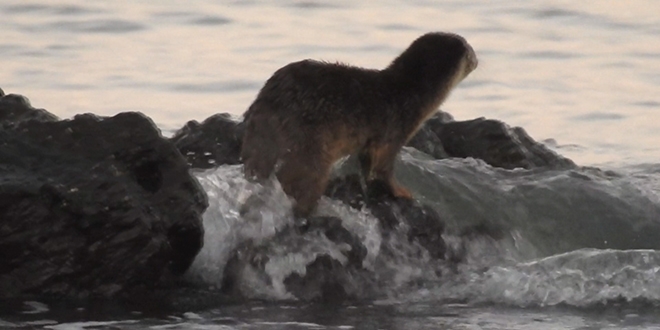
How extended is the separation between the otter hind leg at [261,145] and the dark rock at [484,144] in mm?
1753

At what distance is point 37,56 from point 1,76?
2.64 ft

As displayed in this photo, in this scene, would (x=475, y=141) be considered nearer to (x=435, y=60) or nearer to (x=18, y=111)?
(x=435, y=60)

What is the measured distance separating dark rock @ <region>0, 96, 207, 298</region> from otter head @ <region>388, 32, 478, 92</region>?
1579 mm

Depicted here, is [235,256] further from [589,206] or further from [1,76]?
[1,76]

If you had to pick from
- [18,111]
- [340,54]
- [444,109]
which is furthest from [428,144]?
[340,54]

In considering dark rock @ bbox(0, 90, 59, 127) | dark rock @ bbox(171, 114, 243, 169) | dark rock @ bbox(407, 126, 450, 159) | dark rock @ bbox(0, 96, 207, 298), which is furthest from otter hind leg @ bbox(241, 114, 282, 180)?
dark rock @ bbox(407, 126, 450, 159)

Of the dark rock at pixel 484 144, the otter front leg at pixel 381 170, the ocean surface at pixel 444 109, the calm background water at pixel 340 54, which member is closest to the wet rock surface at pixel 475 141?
the dark rock at pixel 484 144

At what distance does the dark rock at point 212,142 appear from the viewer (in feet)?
28.5

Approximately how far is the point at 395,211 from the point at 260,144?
34.0 inches

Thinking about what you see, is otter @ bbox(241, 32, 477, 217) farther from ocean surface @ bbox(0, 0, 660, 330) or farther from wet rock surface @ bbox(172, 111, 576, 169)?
wet rock surface @ bbox(172, 111, 576, 169)

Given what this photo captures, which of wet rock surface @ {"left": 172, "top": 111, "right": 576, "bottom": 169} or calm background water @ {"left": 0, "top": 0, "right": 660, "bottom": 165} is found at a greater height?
calm background water @ {"left": 0, "top": 0, "right": 660, "bottom": 165}

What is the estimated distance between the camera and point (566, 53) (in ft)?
47.5

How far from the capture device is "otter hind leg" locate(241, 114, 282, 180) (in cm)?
770

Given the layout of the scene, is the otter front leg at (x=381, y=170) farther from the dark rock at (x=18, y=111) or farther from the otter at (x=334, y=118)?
the dark rock at (x=18, y=111)
